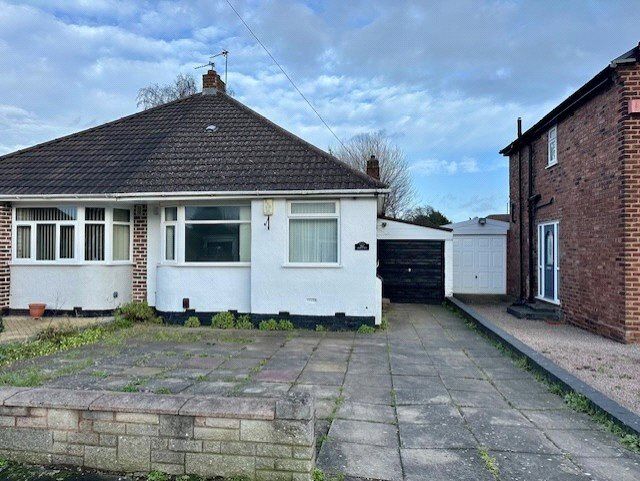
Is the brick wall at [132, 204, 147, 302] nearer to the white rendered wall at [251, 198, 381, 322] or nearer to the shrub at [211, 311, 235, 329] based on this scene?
the shrub at [211, 311, 235, 329]

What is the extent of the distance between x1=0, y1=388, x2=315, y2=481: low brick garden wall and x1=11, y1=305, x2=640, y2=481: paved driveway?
1.84 ft

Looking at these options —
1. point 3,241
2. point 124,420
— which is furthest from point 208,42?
point 124,420

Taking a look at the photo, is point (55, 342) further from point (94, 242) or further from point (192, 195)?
point (192, 195)

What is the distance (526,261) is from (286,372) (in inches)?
380

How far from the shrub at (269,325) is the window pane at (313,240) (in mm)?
1430

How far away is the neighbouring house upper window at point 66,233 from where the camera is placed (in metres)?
10.4

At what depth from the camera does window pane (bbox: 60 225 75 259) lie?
34.2ft

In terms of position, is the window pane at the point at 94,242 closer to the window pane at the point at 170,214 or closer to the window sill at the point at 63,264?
the window sill at the point at 63,264

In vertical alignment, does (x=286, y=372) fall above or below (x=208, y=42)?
below

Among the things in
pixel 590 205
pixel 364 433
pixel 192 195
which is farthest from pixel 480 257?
pixel 364 433

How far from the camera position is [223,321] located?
382 inches

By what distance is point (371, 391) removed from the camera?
5301 millimetres

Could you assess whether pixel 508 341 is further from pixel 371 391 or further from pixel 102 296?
pixel 102 296

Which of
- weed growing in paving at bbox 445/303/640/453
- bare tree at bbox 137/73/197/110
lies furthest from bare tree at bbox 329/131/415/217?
weed growing in paving at bbox 445/303/640/453
